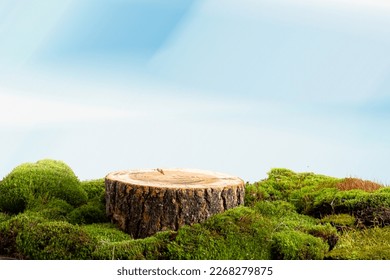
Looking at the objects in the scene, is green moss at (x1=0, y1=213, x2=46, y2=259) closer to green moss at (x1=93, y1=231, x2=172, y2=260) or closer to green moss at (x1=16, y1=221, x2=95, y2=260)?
green moss at (x1=16, y1=221, x2=95, y2=260)

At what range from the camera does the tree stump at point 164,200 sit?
8891 millimetres

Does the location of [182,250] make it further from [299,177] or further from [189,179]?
[299,177]

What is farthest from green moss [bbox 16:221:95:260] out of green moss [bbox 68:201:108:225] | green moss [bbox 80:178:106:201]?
green moss [bbox 80:178:106:201]

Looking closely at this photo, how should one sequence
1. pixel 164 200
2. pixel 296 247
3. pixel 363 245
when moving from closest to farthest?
Result: pixel 296 247 < pixel 164 200 < pixel 363 245

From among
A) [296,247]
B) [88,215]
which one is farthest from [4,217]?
[296,247]

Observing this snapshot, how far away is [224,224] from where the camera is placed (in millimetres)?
8055

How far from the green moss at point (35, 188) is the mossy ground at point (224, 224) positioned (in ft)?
0.06

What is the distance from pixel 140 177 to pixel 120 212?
0.71 meters

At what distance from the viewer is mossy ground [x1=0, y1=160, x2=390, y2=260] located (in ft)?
25.9

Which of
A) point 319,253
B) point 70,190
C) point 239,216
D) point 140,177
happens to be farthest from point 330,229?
point 70,190

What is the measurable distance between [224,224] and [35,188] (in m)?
4.23

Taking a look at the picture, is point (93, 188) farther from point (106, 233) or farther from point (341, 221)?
point (341, 221)

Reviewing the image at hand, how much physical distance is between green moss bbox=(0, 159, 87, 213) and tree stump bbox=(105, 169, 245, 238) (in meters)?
1.51

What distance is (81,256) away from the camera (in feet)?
25.8
